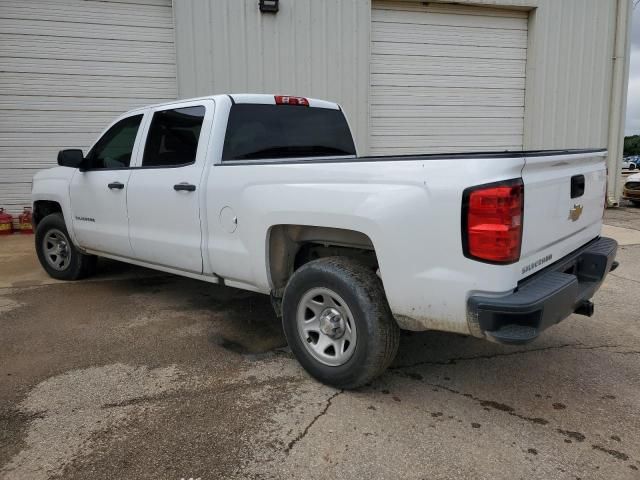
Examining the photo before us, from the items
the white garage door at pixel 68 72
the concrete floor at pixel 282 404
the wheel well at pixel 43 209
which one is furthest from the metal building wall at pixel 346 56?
the concrete floor at pixel 282 404

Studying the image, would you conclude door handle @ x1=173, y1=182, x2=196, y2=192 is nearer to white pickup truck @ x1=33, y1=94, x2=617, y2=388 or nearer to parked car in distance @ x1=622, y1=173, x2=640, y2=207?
white pickup truck @ x1=33, y1=94, x2=617, y2=388

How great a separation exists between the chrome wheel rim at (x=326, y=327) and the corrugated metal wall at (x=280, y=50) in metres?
7.08

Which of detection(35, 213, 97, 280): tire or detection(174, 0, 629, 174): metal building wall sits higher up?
detection(174, 0, 629, 174): metal building wall

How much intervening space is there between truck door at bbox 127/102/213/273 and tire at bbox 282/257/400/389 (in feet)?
3.66

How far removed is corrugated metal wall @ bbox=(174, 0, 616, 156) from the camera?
939cm

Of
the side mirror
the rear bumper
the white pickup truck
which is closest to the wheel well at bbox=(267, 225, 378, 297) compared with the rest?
the white pickup truck

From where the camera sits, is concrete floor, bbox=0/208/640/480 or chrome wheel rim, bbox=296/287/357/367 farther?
chrome wheel rim, bbox=296/287/357/367

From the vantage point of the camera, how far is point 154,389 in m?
3.37

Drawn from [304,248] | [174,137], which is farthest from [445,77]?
[304,248]

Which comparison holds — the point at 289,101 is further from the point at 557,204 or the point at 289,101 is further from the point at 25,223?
the point at 25,223

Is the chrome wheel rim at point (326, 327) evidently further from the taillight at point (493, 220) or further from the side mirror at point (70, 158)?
the side mirror at point (70, 158)

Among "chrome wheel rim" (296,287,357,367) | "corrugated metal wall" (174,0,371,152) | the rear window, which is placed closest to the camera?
"chrome wheel rim" (296,287,357,367)

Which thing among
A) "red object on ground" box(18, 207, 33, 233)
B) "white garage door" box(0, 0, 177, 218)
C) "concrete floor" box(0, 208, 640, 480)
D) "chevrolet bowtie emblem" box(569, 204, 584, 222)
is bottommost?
"concrete floor" box(0, 208, 640, 480)

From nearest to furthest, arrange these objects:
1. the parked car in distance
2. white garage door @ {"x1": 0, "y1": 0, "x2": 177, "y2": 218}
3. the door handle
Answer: the door handle, white garage door @ {"x1": 0, "y1": 0, "x2": 177, "y2": 218}, the parked car in distance
